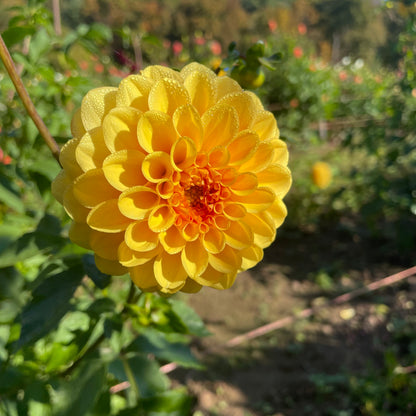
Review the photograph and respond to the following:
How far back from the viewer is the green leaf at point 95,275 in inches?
30.2

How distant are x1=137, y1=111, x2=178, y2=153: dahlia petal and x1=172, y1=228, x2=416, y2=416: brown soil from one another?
1.53m

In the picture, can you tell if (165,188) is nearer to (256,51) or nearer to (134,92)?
(134,92)

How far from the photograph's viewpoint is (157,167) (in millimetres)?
672

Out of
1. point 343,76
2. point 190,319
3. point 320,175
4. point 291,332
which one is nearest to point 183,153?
point 190,319

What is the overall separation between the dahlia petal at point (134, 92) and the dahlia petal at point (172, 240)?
0.67 ft

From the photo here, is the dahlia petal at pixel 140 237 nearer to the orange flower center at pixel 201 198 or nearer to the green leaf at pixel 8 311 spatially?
the orange flower center at pixel 201 198

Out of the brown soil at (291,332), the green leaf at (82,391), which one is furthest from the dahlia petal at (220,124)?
the brown soil at (291,332)

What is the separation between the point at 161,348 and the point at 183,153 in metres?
0.57

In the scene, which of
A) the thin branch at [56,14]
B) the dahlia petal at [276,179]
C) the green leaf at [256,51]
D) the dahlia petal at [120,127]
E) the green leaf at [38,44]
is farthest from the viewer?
the thin branch at [56,14]

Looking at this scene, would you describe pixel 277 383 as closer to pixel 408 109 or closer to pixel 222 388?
pixel 222 388

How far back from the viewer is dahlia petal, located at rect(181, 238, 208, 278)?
0.64 m

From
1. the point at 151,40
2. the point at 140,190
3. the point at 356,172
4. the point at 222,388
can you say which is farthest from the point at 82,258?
the point at 356,172

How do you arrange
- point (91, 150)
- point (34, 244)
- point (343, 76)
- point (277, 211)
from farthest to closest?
1. point (343, 76)
2. point (34, 244)
3. point (277, 211)
4. point (91, 150)

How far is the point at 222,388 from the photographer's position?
2441 millimetres
